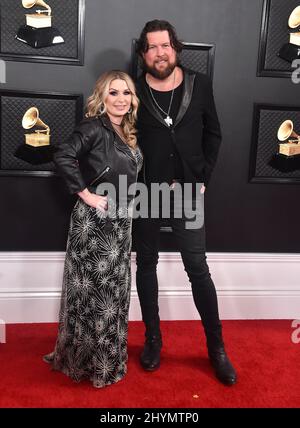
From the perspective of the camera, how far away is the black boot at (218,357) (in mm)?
2303

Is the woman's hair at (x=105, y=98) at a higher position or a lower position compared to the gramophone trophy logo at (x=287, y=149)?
higher

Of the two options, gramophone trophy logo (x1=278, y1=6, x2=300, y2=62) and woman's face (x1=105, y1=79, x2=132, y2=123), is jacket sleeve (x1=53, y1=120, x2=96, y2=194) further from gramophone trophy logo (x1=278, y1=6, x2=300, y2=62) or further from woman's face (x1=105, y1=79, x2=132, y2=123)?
gramophone trophy logo (x1=278, y1=6, x2=300, y2=62)

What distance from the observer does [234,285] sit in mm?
3041

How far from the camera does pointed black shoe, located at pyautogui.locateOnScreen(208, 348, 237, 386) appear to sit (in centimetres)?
228

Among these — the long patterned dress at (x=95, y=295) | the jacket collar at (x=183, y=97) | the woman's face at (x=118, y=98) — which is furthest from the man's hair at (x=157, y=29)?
the long patterned dress at (x=95, y=295)

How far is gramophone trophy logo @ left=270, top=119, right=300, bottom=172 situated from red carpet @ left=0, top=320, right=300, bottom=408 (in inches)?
41.5

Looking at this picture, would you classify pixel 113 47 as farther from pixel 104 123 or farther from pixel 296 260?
pixel 296 260

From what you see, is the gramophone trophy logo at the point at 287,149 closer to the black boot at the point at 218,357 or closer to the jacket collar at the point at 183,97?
the jacket collar at the point at 183,97

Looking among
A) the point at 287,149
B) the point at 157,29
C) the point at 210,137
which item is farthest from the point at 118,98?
the point at 287,149

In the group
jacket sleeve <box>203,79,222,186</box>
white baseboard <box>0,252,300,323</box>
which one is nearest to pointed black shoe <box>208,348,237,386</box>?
white baseboard <box>0,252,300,323</box>

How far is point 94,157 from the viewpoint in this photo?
2.15 m

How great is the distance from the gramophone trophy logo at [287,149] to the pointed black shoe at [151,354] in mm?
1323

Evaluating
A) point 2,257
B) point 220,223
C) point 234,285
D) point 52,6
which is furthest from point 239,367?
point 52,6

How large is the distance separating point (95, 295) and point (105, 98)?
3.06 feet
